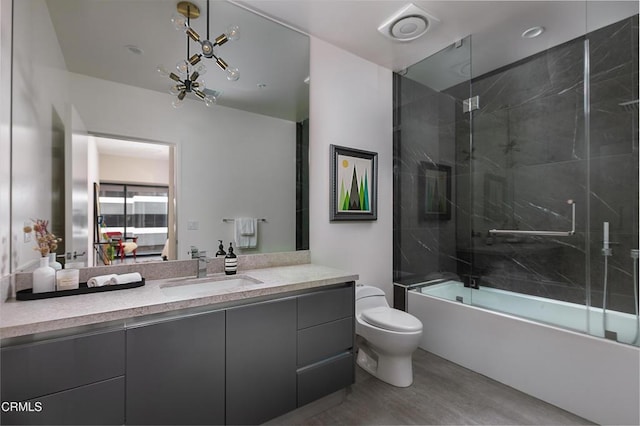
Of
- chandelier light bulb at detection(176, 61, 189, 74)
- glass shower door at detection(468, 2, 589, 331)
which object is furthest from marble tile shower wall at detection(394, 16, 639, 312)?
chandelier light bulb at detection(176, 61, 189, 74)

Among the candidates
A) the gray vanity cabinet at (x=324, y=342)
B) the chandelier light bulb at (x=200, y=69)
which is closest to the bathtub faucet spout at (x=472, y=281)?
the gray vanity cabinet at (x=324, y=342)

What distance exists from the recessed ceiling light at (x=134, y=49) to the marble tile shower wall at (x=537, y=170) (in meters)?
2.29

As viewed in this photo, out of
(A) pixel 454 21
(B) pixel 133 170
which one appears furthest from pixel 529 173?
(B) pixel 133 170

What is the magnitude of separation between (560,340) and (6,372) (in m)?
2.78

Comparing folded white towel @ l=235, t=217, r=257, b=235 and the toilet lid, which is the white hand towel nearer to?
folded white towel @ l=235, t=217, r=257, b=235

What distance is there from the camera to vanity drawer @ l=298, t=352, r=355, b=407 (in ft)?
5.60

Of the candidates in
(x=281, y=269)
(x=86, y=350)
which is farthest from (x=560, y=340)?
(x=86, y=350)

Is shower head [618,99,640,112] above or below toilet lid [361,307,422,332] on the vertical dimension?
above

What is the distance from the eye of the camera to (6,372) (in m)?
1.01

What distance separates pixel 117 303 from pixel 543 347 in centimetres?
252

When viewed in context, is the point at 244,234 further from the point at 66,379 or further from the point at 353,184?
the point at 66,379

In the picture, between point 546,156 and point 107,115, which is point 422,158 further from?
point 107,115

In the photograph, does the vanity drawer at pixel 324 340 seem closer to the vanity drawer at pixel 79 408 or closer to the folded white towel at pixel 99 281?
the vanity drawer at pixel 79 408

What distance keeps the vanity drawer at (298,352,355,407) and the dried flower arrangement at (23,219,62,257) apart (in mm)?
1452
